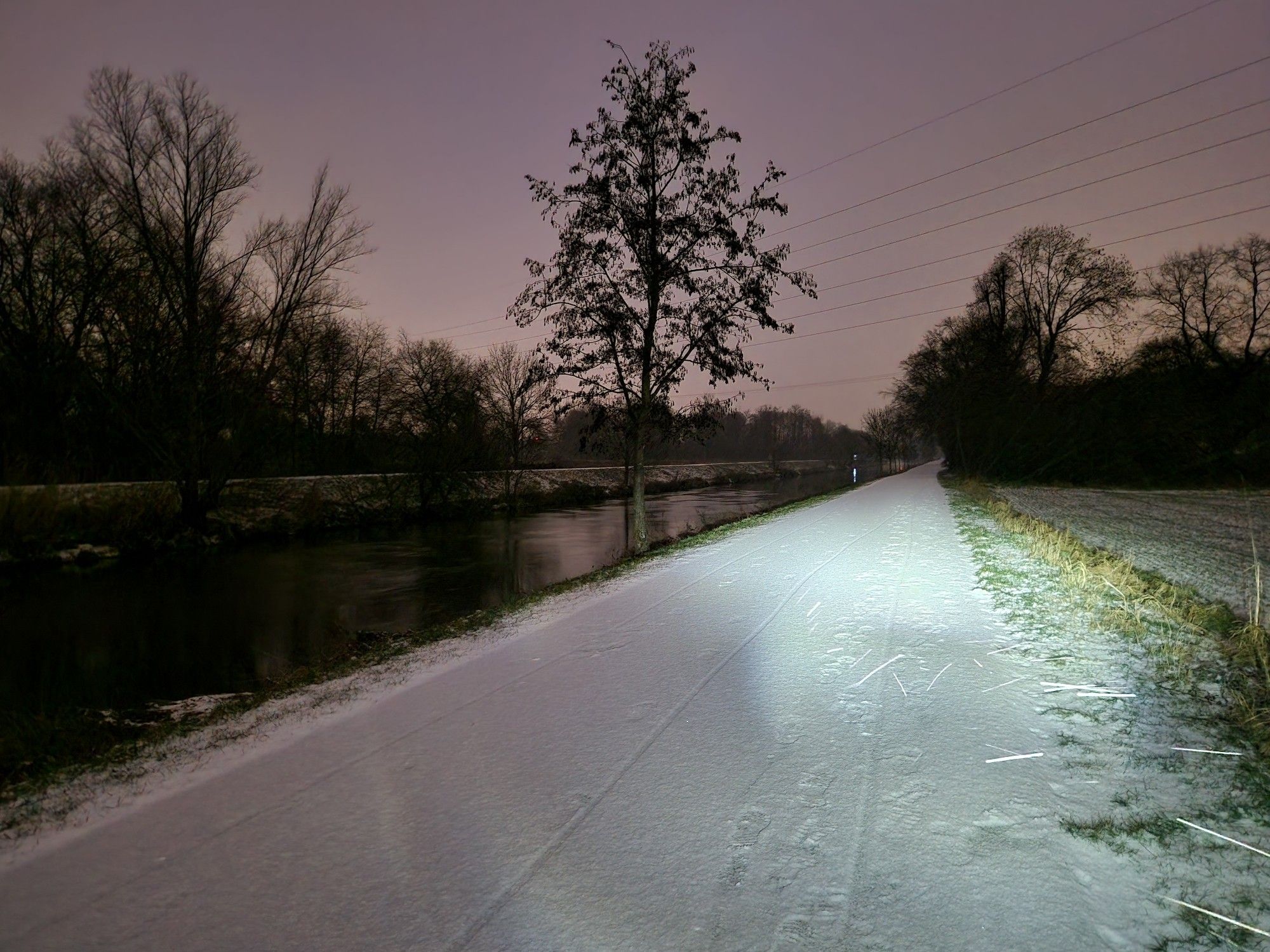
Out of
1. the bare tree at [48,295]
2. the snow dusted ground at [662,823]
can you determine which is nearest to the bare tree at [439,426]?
the bare tree at [48,295]

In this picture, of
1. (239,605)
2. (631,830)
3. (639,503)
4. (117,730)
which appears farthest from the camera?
(639,503)

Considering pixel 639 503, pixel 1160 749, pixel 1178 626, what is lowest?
pixel 1160 749

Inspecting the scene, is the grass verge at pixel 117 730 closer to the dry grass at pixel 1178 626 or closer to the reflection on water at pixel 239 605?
the reflection on water at pixel 239 605

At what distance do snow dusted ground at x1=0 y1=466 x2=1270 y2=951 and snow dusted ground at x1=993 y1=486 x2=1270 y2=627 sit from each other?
366 centimetres

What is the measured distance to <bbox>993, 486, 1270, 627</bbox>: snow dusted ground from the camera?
7.60 m

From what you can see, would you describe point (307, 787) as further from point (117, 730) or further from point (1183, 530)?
point (1183, 530)

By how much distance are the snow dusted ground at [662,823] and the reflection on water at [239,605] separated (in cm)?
544

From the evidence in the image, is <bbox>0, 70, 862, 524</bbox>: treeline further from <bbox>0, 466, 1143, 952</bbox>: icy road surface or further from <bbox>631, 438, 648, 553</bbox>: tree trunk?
<bbox>0, 466, 1143, 952</bbox>: icy road surface

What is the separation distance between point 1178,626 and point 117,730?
32.4 feet

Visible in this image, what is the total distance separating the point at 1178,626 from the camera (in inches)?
223

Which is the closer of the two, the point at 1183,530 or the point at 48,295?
the point at 1183,530

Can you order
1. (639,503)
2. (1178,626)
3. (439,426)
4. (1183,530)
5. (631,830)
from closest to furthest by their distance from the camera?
(631,830), (1178,626), (1183,530), (639,503), (439,426)

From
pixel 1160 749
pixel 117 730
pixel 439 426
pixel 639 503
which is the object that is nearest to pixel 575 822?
pixel 1160 749

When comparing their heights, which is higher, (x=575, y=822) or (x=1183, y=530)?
(x=1183, y=530)
